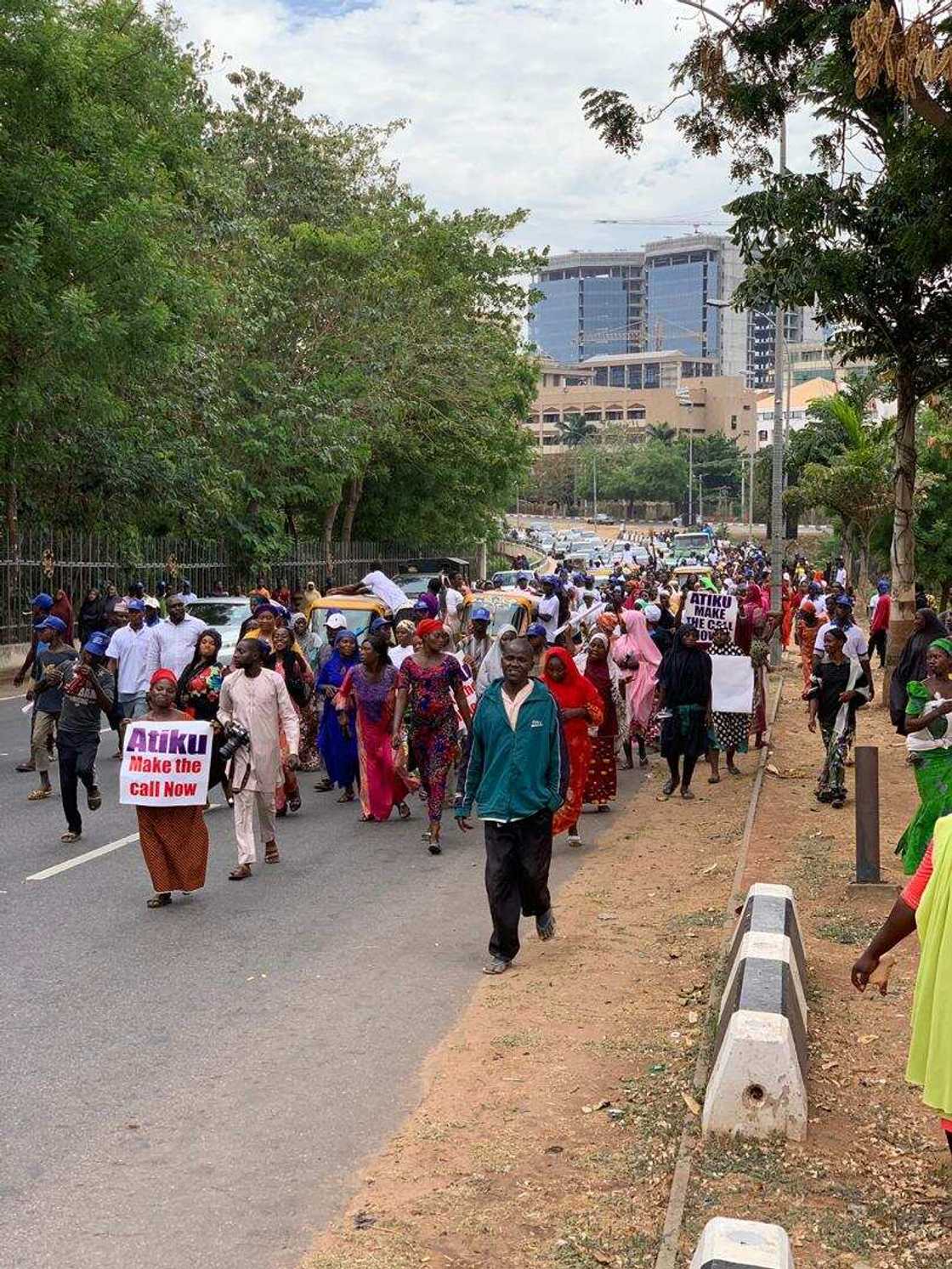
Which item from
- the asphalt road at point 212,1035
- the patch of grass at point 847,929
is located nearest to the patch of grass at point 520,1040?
the asphalt road at point 212,1035

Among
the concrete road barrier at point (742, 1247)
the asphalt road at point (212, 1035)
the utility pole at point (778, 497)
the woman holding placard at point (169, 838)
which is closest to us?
the concrete road barrier at point (742, 1247)

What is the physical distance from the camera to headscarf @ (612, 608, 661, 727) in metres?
16.2

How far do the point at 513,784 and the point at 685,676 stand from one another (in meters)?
6.42

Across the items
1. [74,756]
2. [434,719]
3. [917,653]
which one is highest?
[917,653]

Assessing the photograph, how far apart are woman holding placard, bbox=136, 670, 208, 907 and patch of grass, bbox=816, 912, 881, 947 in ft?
12.7

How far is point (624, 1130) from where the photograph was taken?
6016 millimetres

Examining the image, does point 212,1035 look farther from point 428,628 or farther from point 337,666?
point 337,666

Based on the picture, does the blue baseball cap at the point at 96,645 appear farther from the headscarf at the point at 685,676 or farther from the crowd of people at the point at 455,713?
the headscarf at the point at 685,676

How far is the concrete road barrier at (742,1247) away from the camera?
3.97 metres

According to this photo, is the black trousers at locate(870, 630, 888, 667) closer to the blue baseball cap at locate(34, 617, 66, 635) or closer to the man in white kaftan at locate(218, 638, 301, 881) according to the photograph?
the blue baseball cap at locate(34, 617, 66, 635)

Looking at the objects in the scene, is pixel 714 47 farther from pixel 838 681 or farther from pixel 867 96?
pixel 838 681

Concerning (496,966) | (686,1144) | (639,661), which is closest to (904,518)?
(639,661)

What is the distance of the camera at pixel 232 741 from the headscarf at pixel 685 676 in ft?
17.4

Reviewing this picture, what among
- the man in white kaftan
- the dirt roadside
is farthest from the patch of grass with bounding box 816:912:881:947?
the man in white kaftan
